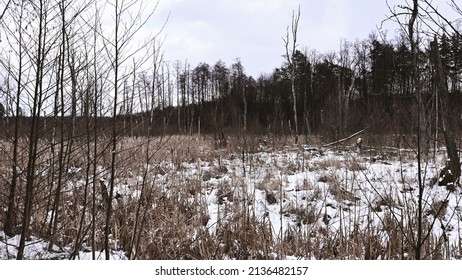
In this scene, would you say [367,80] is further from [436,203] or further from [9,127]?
[9,127]

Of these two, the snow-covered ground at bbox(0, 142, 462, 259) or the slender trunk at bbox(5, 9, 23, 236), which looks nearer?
the slender trunk at bbox(5, 9, 23, 236)

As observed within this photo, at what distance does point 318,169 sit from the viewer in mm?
6789

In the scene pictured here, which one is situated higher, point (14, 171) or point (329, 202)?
point (14, 171)

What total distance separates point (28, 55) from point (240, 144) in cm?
790

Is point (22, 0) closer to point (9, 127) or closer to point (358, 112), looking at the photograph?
point (9, 127)

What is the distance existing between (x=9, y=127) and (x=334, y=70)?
21.4 metres

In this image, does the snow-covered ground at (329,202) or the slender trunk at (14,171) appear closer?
the slender trunk at (14,171)

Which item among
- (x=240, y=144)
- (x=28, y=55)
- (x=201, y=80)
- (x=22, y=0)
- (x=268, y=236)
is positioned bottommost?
(x=268, y=236)

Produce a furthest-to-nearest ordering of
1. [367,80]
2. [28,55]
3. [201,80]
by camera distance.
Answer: [201,80]
[367,80]
[28,55]

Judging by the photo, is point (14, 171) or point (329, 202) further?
point (329, 202)
